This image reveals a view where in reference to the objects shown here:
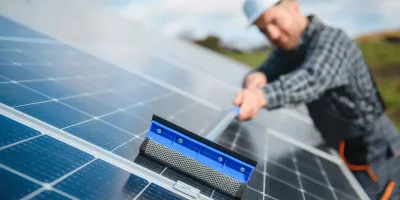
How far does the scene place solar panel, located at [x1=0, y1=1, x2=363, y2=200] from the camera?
5.72 feet

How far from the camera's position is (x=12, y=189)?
1.41 meters

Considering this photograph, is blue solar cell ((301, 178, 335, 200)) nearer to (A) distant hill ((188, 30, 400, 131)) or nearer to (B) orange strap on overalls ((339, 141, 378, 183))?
(B) orange strap on overalls ((339, 141, 378, 183))

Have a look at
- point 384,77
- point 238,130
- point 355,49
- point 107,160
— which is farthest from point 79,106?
point 384,77

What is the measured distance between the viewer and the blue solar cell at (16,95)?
2.25 meters

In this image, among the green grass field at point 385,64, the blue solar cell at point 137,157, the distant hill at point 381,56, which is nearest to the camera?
the blue solar cell at point 137,157

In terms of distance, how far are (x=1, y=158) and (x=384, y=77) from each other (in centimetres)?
3040

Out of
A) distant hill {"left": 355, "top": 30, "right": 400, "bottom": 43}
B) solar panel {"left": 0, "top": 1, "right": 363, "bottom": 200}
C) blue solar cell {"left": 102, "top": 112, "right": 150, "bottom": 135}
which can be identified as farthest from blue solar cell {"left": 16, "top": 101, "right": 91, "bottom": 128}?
distant hill {"left": 355, "top": 30, "right": 400, "bottom": 43}

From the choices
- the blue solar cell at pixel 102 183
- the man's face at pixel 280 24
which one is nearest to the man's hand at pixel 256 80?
the man's face at pixel 280 24

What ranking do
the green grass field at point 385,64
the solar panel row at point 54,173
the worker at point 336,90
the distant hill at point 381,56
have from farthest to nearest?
the distant hill at point 381,56, the green grass field at point 385,64, the worker at point 336,90, the solar panel row at point 54,173

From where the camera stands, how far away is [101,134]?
2.41 metres

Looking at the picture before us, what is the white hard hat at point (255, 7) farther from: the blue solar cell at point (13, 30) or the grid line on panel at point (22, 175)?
the grid line on panel at point (22, 175)

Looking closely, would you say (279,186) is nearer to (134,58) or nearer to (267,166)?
(267,166)

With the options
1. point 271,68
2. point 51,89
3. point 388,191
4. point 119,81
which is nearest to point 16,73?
point 51,89

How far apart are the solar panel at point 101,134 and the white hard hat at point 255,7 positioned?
1.28 meters
